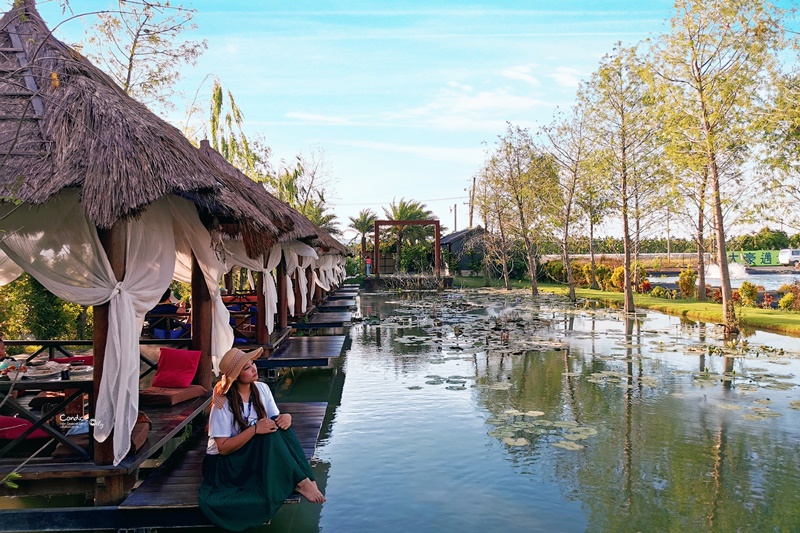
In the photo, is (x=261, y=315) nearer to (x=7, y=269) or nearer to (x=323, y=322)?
(x=7, y=269)

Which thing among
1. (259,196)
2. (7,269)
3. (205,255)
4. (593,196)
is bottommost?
(7,269)

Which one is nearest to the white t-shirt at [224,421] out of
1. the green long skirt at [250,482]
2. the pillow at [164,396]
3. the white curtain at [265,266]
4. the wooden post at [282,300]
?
the green long skirt at [250,482]

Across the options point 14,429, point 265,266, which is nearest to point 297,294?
point 265,266

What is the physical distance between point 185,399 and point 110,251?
2.48 metres

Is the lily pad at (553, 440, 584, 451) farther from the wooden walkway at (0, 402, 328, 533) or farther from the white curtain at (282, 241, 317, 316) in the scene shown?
the white curtain at (282, 241, 317, 316)

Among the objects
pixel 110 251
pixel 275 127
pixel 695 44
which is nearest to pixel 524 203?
pixel 275 127

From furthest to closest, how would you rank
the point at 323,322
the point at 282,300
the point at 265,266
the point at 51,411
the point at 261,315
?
the point at 323,322 < the point at 282,300 < the point at 265,266 < the point at 261,315 < the point at 51,411

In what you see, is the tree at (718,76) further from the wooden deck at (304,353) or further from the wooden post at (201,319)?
the wooden post at (201,319)

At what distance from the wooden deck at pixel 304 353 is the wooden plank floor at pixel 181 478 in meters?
3.51

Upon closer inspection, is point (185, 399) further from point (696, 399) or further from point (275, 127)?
point (275, 127)

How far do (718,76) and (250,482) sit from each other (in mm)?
14994

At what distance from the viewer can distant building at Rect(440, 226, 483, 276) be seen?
4441 cm

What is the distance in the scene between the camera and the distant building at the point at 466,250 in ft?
146

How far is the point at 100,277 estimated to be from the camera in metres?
5.02
